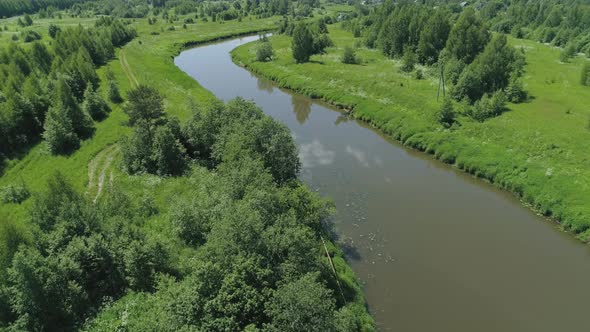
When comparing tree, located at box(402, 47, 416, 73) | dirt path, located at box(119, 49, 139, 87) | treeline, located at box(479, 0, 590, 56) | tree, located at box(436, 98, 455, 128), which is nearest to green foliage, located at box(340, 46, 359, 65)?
tree, located at box(402, 47, 416, 73)

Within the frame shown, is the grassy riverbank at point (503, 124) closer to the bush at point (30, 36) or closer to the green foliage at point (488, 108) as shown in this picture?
the green foliage at point (488, 108)

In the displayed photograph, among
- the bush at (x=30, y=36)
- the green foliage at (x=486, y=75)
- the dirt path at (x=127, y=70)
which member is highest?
the green foliage at (x=486, y=75)

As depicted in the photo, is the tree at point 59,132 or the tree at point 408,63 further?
the tree at point 408,63

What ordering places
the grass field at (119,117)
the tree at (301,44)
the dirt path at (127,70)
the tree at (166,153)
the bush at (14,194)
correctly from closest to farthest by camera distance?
1. the bush at (14,194)
2. the tree at (166,153)
3. the grass field at (119,117)
4. the dirt path at (127,70)
5. the tree at (301,44)

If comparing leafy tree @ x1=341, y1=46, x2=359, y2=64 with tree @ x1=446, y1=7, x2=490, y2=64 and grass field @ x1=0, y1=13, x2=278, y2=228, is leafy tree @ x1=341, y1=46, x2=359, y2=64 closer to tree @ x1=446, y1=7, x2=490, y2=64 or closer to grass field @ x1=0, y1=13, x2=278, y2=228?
tree @ x1=446, y1=7, x2=490, y2=64

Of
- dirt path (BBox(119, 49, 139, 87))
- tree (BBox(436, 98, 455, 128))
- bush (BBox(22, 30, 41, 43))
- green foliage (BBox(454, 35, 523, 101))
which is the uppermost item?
green foliage (BBox(454, 35, 523, 101))

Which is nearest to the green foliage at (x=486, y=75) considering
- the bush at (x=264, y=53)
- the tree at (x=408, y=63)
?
the tree at (x=408, y=63)

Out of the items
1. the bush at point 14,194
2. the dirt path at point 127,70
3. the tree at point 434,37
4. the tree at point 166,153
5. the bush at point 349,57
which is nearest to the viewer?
the bush at point 14,194
